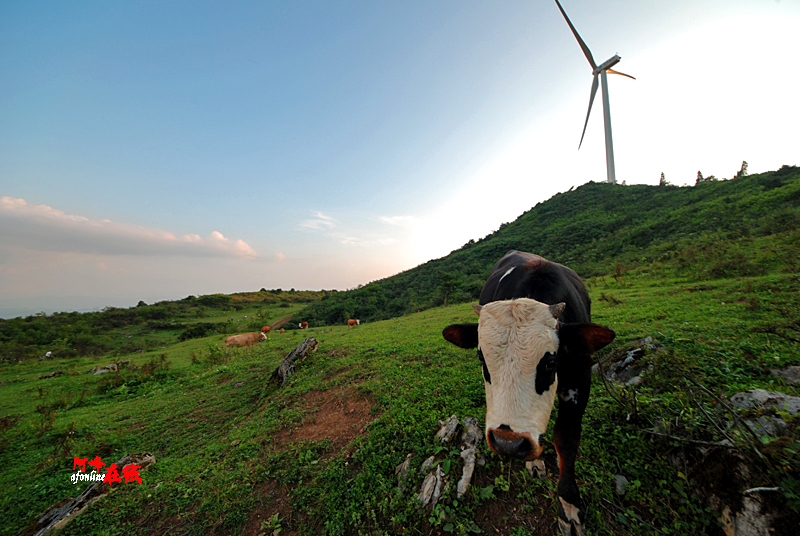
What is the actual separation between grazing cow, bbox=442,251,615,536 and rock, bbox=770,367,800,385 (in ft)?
11.1

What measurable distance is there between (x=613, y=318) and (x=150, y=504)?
11.6m

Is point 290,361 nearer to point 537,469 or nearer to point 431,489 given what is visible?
point 431,489

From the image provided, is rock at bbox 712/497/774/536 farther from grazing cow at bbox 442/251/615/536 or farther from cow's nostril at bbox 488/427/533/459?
cow's nostril at bbox 488/427/533/459

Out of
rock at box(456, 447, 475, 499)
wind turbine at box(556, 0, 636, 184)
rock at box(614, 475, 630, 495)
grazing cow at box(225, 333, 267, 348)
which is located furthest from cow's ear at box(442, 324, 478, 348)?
wind turbine at box(556, 0, 636, 184)

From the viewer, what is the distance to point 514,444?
225 cm

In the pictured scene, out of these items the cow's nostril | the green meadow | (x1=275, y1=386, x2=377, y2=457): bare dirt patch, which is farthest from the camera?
(x1=275, y1=386, x2=377, y2=457): bare dirt patch

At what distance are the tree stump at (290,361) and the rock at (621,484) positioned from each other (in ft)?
26.3

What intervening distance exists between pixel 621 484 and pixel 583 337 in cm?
185

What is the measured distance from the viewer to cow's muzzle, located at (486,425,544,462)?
7.33 feet

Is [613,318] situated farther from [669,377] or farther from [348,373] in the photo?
[348,373]

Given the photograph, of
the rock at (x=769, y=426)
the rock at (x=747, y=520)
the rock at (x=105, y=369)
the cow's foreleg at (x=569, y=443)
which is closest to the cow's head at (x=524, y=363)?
the cow's foreleg at (x=569, y=443)

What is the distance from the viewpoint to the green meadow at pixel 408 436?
269 centimetres

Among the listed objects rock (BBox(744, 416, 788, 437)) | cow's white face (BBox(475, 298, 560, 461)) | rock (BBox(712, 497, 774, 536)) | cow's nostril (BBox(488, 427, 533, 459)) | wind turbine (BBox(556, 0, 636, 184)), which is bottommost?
rock (BBox(712, 497, 774, 536))

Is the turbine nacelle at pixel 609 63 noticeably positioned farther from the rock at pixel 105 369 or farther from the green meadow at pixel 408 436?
the rock at pixel 105 369
